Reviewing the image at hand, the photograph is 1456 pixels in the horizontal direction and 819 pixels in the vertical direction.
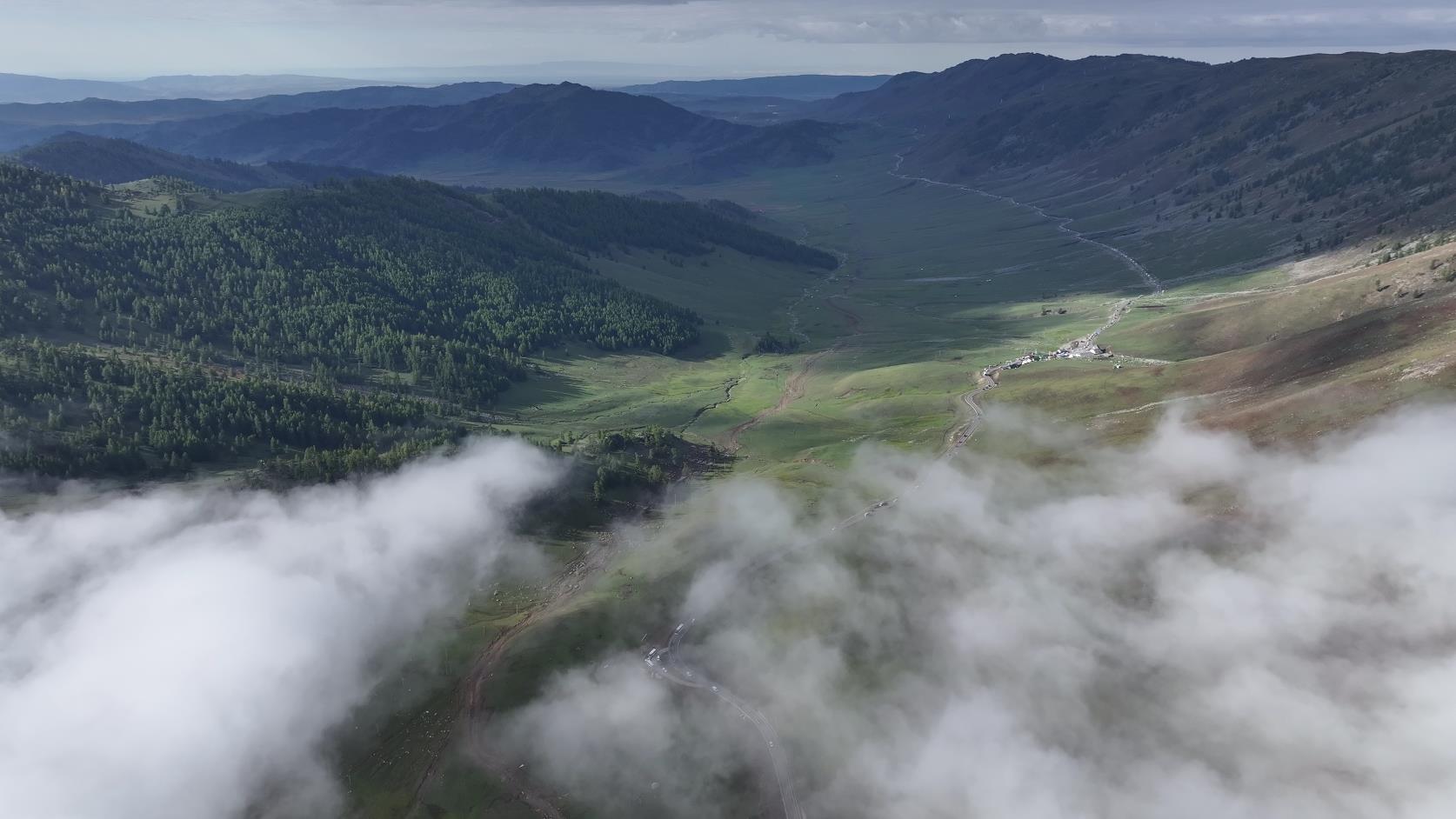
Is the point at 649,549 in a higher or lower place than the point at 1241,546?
lower

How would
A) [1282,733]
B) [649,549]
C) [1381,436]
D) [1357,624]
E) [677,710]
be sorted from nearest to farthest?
[1282,733] < [1357,624] < [677,710] < [1381,436] < [649,549]

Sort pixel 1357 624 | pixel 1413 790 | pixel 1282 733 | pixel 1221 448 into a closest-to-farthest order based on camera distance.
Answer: pixel 1413 790
pixel 1282 733
pixel 1357 624
pixel 1221 448

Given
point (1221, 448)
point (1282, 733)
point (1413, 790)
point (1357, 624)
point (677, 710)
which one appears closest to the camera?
point (1413, 790)

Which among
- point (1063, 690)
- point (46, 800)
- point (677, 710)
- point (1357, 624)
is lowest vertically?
point (46, 800)

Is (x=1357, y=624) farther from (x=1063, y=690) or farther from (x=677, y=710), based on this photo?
(x=677, y=710)

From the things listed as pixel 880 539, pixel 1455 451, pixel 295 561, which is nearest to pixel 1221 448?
pixel 1455 451

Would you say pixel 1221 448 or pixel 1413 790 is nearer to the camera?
pixel 1413 790

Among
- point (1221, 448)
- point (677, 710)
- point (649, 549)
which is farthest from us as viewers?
point (649, 549)

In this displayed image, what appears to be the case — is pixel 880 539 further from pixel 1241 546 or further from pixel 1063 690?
pixel 1241 546

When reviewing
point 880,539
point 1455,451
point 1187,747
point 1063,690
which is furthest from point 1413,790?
point 880,539
